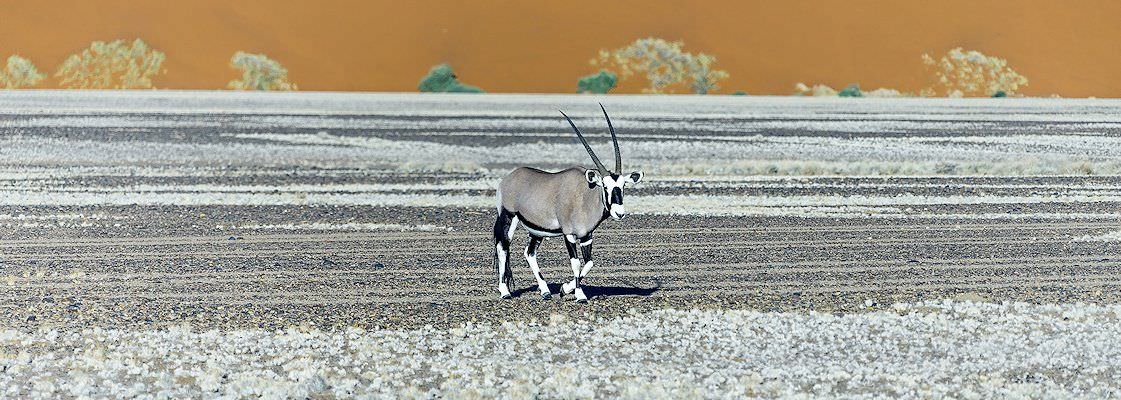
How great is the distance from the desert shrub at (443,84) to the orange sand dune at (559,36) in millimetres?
2745

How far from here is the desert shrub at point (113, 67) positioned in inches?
2625

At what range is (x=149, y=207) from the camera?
53.2 ft

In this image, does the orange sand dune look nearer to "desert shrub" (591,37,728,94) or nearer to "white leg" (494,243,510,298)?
"desert shrub" (591,37,728,94)

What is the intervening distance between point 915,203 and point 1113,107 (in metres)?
34.0

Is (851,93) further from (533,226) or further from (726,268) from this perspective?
(533,226)

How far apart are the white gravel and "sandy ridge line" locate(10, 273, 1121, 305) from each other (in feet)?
3.11

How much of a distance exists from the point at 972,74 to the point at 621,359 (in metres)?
61.2

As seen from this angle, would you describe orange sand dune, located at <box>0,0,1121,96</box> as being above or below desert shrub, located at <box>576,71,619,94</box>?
above

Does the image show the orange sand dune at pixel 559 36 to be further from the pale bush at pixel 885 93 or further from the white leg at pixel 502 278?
the white leg at pixel 502 278

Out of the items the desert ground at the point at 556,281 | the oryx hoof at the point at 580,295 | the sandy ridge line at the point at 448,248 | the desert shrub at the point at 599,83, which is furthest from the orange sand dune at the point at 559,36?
the oryx hoof at the point at 580,295

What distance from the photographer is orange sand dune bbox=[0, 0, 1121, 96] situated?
223ft

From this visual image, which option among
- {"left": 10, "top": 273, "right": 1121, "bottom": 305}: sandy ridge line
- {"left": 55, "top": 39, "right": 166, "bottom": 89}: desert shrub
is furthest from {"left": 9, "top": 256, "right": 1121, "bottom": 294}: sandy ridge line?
{"left": 55, "top": 39, "right": 166, "bottom": 89}: desert shrub

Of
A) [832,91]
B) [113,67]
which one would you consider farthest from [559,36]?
[113,67]

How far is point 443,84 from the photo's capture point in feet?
209
